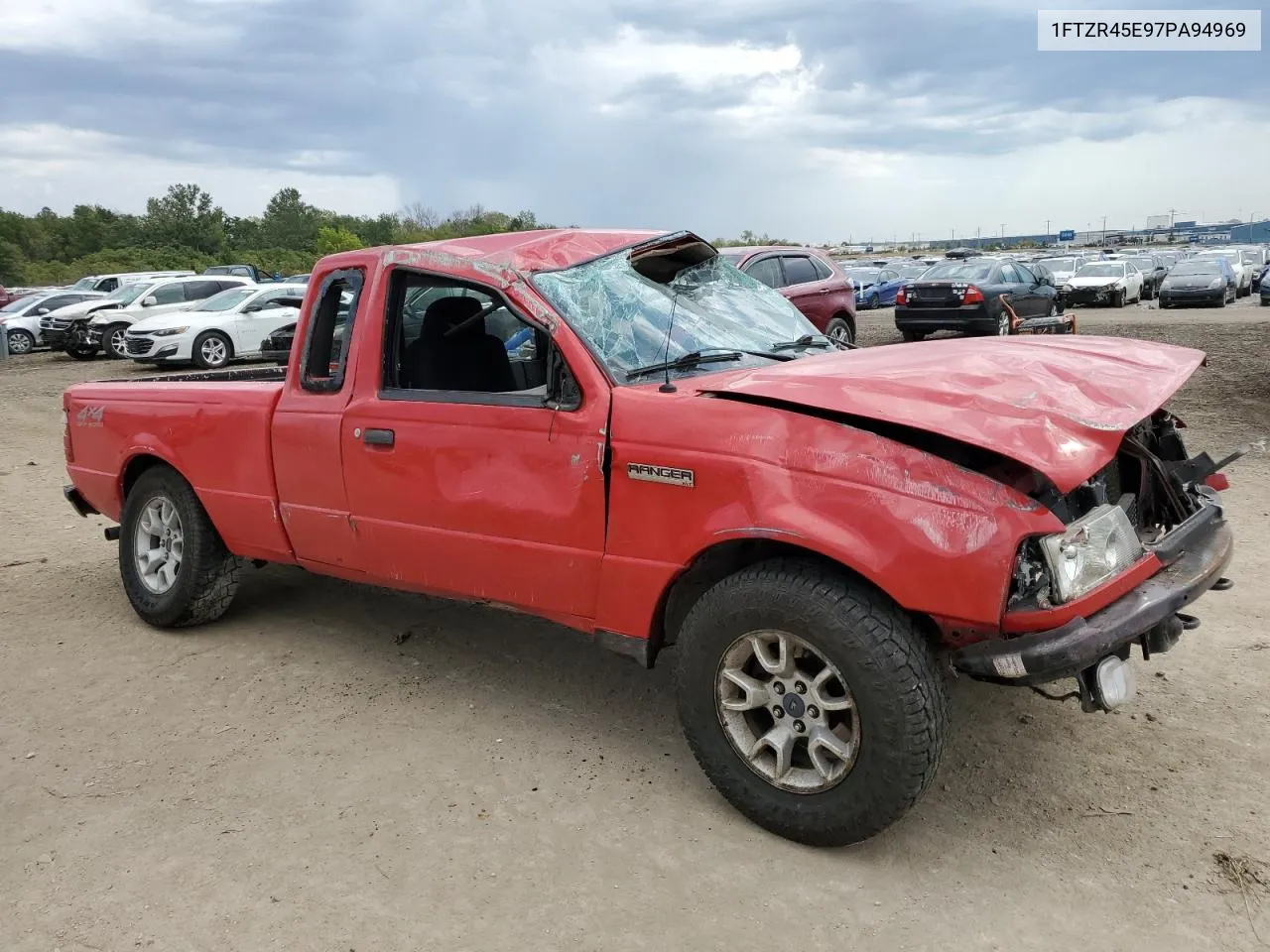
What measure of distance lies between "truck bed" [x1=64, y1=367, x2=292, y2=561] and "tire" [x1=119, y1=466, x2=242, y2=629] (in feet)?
0.38

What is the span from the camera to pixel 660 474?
125 inches

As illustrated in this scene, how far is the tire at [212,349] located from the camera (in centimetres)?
1762

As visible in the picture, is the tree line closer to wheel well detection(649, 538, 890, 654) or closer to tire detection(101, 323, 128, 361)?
tire detection(101, 323, 128, 361)

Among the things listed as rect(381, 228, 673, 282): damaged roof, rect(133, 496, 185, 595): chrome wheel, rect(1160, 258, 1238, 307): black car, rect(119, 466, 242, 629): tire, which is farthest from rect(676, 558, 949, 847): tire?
rect(1160, 258, 1238, 307): black car

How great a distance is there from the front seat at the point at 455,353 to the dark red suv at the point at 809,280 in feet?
25.7

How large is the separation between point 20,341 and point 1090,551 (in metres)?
27.5

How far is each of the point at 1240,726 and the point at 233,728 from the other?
3.99 m

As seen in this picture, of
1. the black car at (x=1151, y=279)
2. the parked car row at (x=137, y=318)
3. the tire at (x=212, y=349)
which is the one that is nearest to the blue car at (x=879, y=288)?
the black car at (x=1151, y=279)

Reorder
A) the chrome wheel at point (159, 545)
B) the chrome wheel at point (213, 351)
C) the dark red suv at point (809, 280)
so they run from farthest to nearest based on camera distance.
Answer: the chrome wheel at point (213, 351), the dark red suv at point (809, 280), the chrome wheel at point (159, 545)

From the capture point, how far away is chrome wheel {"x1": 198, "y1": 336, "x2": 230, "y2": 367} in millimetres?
17703

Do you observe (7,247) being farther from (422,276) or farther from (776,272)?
(422,276)

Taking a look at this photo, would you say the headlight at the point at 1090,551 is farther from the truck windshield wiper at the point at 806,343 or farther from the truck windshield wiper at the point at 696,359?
the truck windshield wiper at the point at 806,343

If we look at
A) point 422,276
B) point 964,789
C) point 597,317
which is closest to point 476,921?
A: point 964,789

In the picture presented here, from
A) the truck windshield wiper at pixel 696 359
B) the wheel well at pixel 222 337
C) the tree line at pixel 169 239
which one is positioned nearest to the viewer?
the truck windshield wiper at pixel 696 359
